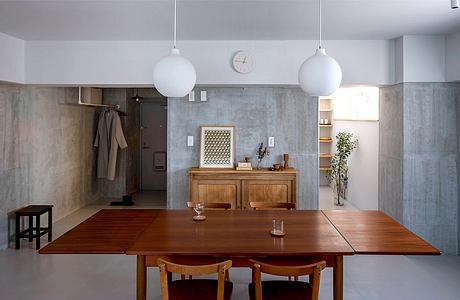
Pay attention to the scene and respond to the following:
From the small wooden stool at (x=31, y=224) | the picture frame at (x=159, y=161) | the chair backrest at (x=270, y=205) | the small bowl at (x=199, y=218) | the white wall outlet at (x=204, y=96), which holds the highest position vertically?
the white wall outlet at (x=204, y=96)

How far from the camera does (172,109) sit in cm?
496

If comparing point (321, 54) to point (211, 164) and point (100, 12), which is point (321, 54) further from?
point (211, 164)

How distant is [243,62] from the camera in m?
4.61

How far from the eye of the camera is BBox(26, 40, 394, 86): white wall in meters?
4.63

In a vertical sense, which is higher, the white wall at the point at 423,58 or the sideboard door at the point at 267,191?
the white wall at the point at 423,58

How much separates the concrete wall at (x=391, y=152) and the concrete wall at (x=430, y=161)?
28mm

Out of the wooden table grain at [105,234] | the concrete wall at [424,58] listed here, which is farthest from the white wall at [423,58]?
the wooden table grain at [105,234]

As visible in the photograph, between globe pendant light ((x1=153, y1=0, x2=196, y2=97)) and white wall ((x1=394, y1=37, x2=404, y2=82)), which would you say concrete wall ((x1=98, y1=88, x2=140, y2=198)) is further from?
globe pendant light ((x1=153, y1=0, x2=196, y2=97))

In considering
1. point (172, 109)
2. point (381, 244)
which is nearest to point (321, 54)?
point (381, 244)

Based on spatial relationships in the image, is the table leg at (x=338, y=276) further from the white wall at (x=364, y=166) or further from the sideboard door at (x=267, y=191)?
the white wall at (x=364, y=166)

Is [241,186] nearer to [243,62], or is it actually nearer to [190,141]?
[190,141]

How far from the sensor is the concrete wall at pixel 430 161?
443 cm

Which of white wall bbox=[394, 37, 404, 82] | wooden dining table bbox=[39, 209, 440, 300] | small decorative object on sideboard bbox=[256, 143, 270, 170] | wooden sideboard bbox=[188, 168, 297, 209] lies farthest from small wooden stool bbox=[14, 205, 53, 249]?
white wall bbox=[394, 37, 404, 82]

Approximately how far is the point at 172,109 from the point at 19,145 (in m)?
1.98
